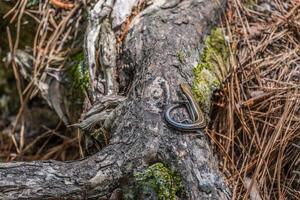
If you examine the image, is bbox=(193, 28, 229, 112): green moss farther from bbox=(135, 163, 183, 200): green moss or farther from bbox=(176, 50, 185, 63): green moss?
bbox=(135, 163, 183, 200): green moss

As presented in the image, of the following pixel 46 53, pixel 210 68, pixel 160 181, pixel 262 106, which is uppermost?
pixel 46 53

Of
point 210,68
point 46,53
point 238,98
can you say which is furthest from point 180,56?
point 46,53

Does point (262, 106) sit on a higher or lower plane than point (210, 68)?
lower

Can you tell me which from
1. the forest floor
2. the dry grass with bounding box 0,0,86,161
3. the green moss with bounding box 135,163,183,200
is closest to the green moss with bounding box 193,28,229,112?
the forest floor

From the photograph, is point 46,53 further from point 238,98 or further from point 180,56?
point 238,98

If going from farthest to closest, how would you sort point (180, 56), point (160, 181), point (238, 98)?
point (238, 98)
point (180, 56)
point (160, 181)

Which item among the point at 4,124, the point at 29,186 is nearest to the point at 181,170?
the point at 29,186
